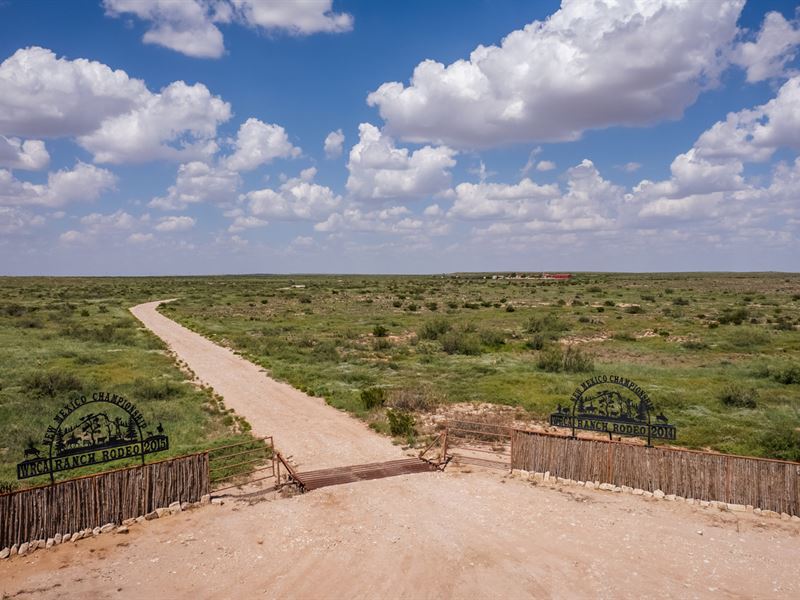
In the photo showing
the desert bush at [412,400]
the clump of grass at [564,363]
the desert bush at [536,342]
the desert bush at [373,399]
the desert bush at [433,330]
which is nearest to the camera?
the desert bush at [373,399]

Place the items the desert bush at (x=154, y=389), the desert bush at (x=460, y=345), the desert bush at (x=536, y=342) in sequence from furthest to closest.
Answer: the desert bush at (x=536, y=342)
the desert bush at (x=460, y=345)
the desert bush at (x=154, y=389)

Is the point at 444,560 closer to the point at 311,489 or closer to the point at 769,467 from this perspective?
the point at 311,489

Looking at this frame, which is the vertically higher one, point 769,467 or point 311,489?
point 769,467

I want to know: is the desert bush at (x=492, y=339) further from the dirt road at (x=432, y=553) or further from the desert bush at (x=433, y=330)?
the dirt road at (x=432, y=553)

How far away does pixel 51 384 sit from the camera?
76.9 feet

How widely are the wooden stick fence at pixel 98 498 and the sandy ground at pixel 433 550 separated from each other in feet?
1.43

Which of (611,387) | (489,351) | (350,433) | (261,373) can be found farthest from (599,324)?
(350,433)

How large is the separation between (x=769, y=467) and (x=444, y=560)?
7877 millimetres

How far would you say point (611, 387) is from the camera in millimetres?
25062

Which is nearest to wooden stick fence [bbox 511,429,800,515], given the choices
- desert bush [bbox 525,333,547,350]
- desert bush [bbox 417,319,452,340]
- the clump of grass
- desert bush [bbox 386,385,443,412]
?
desert bush [bbox 386,385,443,412]

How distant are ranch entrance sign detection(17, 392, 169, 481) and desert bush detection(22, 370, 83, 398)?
2551 millimetres

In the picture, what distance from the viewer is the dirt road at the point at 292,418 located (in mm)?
17125

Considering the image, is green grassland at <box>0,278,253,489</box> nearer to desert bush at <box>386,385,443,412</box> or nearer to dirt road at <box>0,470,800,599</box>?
dirt road at <box>0,470,800,599</box>

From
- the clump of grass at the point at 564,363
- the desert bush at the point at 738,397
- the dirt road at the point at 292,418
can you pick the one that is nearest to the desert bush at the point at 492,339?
the clump of grass at the point at 564,363
